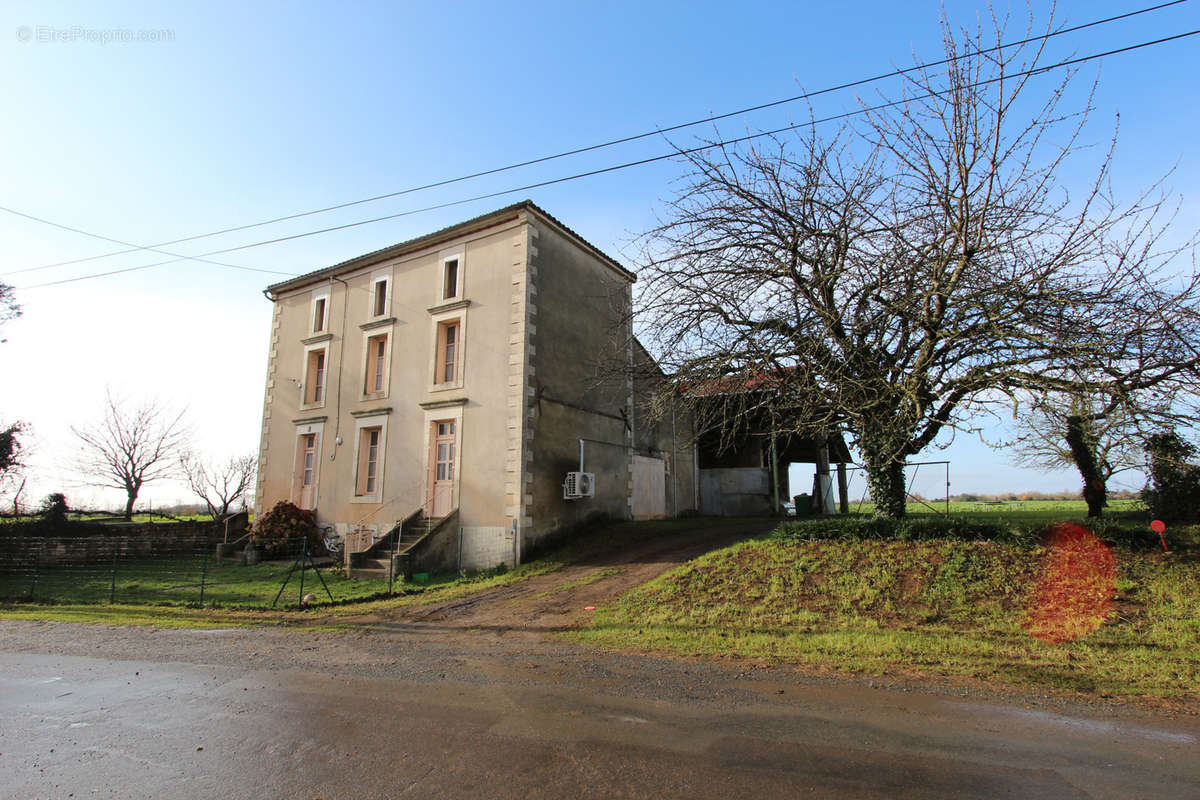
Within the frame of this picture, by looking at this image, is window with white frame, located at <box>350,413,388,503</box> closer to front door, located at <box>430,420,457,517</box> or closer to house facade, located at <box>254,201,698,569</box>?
house facade, located at <box>254,201,698,569</box>

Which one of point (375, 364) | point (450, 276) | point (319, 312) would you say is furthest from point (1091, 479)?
point (319, 312)

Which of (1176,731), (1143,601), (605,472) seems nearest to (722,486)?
(605,472)

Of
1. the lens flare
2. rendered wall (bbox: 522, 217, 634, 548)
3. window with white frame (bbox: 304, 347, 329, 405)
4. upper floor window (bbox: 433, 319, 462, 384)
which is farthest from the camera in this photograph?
window with white frame (bbox: 304, 347, 329, 405)

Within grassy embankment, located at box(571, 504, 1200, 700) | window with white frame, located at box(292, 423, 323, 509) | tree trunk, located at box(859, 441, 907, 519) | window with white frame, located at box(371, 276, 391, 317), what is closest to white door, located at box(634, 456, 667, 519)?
grassy embankment, located at box(571, 504, 1200, 700)

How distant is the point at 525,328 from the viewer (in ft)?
48.8

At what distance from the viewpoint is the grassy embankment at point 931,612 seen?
6.23 metres

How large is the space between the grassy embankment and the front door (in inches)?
280

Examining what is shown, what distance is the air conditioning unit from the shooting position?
50.1ft

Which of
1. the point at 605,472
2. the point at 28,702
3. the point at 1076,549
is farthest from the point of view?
the point at 605,472

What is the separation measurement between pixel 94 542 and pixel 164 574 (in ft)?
12.8

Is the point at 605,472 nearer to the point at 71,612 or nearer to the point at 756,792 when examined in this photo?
the point at 71,612

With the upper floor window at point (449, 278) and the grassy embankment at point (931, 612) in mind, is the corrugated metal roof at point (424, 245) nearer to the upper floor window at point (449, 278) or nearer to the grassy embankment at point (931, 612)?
the upper floor window at point (449, 278)

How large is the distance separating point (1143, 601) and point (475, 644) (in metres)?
8.47

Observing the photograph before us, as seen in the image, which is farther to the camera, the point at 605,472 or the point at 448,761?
the point at 605,472
